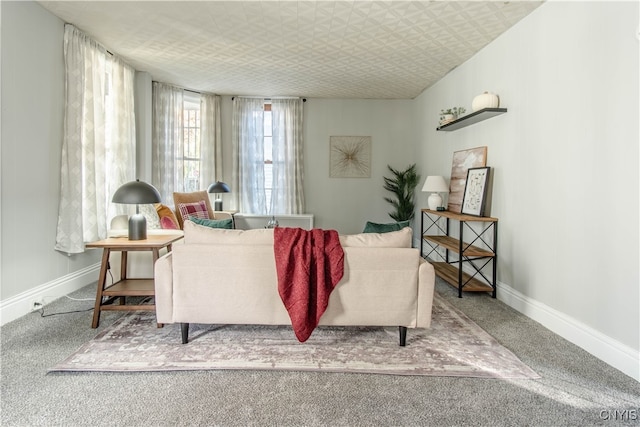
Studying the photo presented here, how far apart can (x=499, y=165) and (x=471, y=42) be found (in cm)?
133

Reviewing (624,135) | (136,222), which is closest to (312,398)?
(136,222)

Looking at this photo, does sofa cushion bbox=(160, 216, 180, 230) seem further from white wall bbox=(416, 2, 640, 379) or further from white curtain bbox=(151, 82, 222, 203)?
white wall bbox=(416, 2, 640, 379)

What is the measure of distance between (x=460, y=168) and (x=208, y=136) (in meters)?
4.01

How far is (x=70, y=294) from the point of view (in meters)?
3.30

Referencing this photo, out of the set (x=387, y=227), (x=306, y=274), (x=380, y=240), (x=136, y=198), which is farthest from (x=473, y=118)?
(x=136, y=198)

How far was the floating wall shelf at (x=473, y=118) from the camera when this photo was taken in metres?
3.25

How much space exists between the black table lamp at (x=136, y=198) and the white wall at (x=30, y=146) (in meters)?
0.90

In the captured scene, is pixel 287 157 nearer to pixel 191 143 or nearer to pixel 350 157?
pixel 350 157

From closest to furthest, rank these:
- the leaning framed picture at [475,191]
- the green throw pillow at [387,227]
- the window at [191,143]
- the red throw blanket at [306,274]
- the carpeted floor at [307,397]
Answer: the carpeted floor at [307,397], the red throw blanket at [306,274], the green throw pillow at [387,227], the leaning framed picture at [475,191], the window at [191,143]

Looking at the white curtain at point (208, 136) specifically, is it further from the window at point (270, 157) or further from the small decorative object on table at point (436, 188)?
the small decorative object on table at point (436, 188)

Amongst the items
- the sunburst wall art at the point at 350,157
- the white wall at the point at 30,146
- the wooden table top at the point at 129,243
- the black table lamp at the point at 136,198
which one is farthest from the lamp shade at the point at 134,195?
the sunburst wall art at the point at 350,157

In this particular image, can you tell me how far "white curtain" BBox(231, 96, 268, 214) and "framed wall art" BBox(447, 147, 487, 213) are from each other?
10.4 feet

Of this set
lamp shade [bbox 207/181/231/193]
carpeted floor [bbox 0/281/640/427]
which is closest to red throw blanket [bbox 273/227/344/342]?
carpeted floor [bbox 0/281/640/427]

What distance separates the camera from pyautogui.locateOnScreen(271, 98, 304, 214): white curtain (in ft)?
19.7
